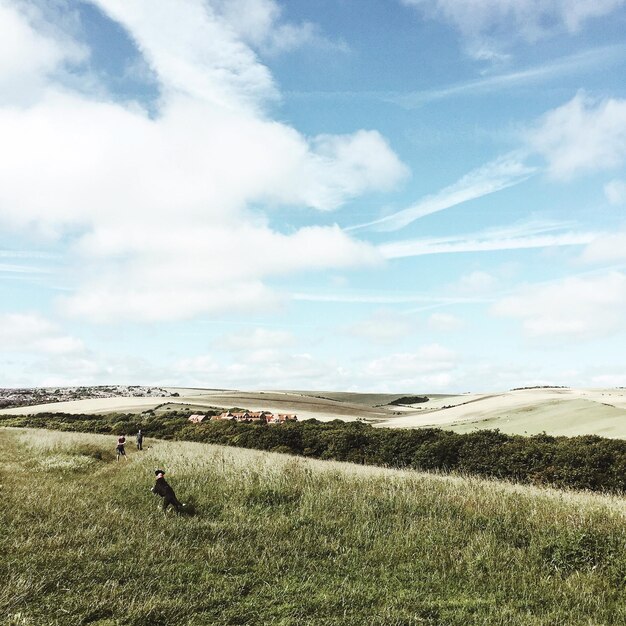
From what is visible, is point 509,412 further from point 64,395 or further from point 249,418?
point 64,395

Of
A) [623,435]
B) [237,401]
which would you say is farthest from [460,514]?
[237,401]

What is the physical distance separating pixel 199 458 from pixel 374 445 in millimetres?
14213

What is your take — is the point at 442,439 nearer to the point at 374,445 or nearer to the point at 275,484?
the point at 374,445

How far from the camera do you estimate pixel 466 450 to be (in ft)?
85.8

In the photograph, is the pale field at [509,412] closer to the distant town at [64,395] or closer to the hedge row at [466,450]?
the hedge row at [466,450]

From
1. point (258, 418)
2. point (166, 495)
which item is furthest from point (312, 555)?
point (258, 418)

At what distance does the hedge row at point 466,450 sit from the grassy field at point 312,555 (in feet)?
25.4

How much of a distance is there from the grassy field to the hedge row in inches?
305

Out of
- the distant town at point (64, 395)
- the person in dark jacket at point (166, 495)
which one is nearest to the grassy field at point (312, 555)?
the person in dark jacket at point (166, 495)

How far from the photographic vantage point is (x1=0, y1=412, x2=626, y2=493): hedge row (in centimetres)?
2073

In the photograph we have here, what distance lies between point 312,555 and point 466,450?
18081 mm

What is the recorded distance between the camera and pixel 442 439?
2822 centimetres

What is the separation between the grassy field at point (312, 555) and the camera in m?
7.55

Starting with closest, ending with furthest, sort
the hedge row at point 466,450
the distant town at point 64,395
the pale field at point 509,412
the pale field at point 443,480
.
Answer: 1. the pale field at point 443,480
2. the hedge row at point 466,450
3. the pale field at point 509,412
4. the distant town at point 64,395
